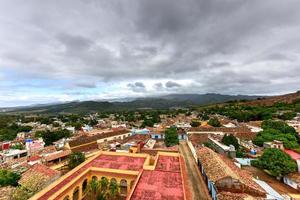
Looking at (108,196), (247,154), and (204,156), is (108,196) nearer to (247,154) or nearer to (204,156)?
(204,156)

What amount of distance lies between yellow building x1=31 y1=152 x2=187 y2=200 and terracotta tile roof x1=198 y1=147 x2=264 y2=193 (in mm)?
3326

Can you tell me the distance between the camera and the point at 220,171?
57.7ft

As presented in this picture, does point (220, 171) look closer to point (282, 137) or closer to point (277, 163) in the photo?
point (277, 163)

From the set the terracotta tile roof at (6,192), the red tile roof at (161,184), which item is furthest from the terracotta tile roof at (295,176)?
the terracotta tile roof at (6,192)

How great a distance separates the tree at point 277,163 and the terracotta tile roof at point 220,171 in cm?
500

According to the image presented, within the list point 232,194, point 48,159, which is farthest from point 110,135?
point 232,194

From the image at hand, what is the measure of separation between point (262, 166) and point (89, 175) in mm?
22045

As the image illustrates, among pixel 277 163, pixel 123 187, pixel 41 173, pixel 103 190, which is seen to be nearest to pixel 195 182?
pixel 123 187

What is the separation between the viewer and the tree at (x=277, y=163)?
21.0m

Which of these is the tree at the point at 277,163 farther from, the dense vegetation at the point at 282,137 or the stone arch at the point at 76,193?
the stone arch at the point at 76,193

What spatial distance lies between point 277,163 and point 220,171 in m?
9.66

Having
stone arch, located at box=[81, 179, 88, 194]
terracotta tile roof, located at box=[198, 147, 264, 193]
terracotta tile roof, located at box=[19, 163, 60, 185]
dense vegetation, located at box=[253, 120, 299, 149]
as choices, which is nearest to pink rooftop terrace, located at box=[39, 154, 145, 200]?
stone arch, located at box=[81, 179, 88, 194]

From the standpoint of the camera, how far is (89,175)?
18078 mm

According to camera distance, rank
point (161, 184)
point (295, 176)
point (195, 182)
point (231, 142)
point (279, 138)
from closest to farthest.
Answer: point (161, 184) < point (295, 176) < point (195, 182) < point (279, 138) < point (231, 142)
